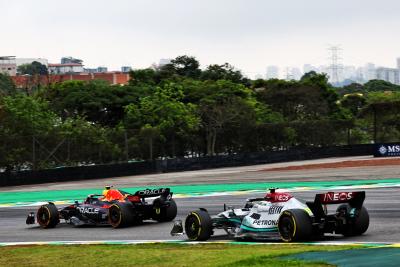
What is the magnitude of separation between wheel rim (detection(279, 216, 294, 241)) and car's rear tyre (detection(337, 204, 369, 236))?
106 cm

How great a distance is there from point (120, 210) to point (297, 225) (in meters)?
6.95

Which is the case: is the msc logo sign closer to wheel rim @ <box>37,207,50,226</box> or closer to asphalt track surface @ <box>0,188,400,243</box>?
asphalt track surface @ <box>0,188,400,243</box>

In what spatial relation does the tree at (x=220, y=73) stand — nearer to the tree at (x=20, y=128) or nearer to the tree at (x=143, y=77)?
the tree at (x=143, y=77)

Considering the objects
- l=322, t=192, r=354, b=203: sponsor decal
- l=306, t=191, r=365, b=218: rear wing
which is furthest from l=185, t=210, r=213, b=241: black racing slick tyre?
l=322, t=192, r=354, b=203: sponsor decal

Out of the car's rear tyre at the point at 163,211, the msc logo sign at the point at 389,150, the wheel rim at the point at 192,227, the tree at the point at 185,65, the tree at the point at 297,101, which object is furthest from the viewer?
the tree at the point at 185,65

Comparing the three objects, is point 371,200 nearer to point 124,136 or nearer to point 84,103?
point 124,136

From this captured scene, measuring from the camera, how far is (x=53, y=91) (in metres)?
79.2

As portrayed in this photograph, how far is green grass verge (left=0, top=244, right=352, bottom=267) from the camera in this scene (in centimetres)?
1267

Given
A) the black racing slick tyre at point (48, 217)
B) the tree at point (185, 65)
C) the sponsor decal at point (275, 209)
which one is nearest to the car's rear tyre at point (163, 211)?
the black racing slick tyre at point (48, 217)

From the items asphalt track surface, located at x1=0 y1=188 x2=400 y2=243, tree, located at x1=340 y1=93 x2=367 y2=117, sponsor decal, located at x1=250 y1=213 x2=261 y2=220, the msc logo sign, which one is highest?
tree, located at x1=340 y1=93 x2=367 y2=117

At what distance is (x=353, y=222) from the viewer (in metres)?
15.7

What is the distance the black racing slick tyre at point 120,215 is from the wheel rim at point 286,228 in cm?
637

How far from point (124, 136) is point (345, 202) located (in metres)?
37.8

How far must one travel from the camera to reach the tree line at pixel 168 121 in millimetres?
49625
